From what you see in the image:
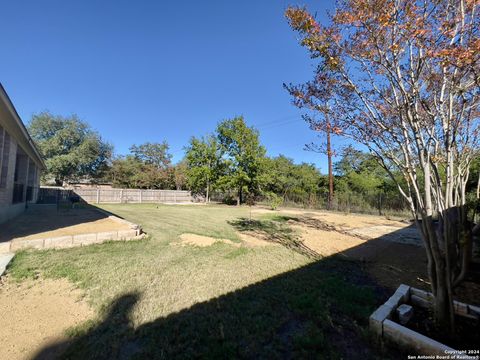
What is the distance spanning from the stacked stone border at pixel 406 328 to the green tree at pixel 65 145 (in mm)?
36034

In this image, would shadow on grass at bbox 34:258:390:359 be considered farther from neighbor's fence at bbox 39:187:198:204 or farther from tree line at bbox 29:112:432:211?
neighbor's fence at bbox 39:187:198:204

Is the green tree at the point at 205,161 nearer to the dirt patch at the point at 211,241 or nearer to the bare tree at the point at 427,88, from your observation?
the dirt patch at the point at 211,241

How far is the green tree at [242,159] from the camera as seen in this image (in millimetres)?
23328

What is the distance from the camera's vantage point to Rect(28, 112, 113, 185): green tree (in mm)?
29030

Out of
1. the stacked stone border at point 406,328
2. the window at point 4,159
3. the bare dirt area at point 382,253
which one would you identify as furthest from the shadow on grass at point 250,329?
the window at point 4,159

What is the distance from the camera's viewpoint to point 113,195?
22359 millimetres

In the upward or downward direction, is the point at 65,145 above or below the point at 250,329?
above

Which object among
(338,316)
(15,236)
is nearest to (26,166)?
(15,236)

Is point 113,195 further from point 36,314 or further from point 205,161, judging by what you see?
point 36,314

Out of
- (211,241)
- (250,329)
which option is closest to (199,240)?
(211,241)

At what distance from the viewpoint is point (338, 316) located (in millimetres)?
2500

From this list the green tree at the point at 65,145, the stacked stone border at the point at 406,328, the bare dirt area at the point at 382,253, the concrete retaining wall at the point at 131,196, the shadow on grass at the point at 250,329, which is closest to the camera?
the stacked stone border at the point at 406,328

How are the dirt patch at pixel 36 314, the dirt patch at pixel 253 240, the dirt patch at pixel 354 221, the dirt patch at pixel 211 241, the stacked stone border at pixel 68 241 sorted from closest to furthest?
the dirt patch at pixel 36 314 → the stacked stone border at pixel 68 241 → the dirt patch at pixel 211 241 → the dirt patch at pixel 253 240 → the dirt patch at pixel 354 221

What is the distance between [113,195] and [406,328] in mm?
24698
